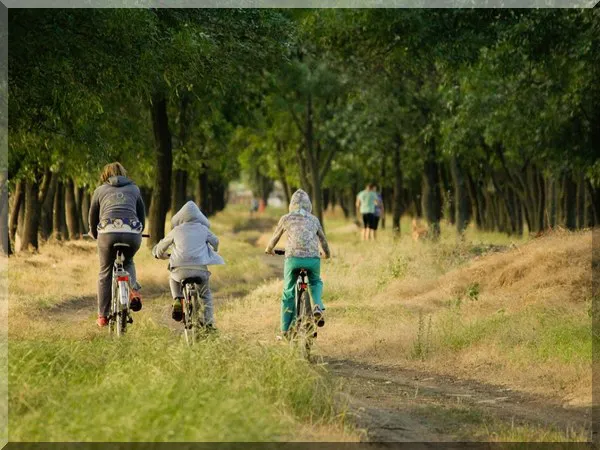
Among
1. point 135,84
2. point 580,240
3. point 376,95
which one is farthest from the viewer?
point 376,95

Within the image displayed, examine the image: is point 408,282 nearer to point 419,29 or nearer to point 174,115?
Answer: point 419,29

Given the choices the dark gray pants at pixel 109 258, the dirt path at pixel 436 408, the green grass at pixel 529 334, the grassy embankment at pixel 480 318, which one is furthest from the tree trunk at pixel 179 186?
the dirt path at pixel 436 408

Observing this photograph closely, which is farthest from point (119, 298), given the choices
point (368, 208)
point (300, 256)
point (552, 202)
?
point (552, 202)

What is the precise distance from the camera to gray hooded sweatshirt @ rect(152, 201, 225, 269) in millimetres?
13461

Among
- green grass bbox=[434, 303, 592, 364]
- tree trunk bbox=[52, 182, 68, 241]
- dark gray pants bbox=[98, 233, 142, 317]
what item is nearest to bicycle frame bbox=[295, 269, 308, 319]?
dark gray pants bbox=[98, 233, 142, 317]

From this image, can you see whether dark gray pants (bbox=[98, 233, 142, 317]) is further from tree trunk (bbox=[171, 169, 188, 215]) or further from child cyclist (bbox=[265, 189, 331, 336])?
tree trunk (bbox=[171, 169, 188, 215])

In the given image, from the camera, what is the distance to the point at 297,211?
46.4ft

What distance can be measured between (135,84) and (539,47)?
10.7 meters

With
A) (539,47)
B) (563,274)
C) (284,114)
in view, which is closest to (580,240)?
(563,274)

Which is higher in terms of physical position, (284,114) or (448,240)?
(284,114)

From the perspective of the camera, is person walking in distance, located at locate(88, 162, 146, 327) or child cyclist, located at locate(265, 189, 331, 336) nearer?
child cyclist, located at locate(265, 189, 331, 336)

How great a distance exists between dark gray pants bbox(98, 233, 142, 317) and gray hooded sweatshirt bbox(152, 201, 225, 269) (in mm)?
368

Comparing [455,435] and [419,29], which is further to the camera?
[419,29]

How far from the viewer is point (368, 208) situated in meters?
37.1
